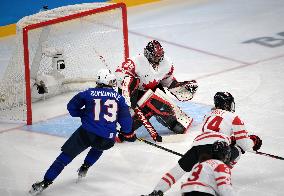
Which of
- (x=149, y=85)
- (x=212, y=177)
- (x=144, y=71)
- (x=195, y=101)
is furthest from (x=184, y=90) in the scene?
(x=212, y=177)

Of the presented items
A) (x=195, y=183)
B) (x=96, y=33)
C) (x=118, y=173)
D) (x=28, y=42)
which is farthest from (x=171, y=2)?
(x=195, y=183)

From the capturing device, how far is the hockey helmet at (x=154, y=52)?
6.03 m

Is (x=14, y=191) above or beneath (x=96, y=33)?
beneath

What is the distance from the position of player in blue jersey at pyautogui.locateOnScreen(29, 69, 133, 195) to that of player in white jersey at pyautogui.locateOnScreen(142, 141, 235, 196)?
3.45ft

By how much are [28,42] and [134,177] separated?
1989 millimetres

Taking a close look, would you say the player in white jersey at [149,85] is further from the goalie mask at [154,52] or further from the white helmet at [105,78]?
the white helmet at [105,78]

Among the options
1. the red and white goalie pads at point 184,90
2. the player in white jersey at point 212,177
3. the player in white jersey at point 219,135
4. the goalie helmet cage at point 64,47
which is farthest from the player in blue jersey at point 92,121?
the goalie helmet cage at point 64,47

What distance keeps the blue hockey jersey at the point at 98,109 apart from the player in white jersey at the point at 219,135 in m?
0.65

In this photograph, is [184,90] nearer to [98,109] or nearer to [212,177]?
[98,109]

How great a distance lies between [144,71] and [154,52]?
0.60ft

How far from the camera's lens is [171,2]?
36.3 ft

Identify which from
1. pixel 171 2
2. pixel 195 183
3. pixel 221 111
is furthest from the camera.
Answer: pixel 171 2

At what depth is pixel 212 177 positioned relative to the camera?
4.09 meters

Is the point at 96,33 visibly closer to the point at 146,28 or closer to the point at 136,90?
the point at 136,90
